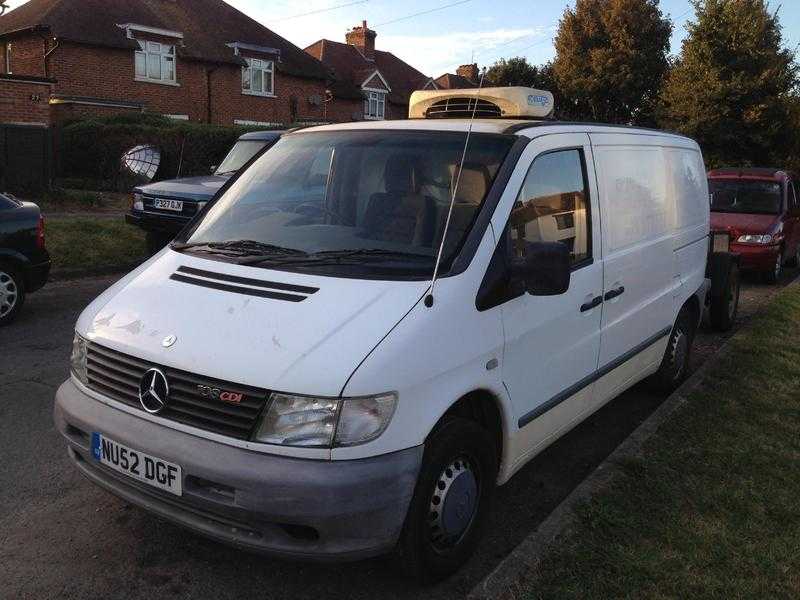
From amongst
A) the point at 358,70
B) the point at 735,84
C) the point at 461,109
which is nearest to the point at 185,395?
the point at 461,109

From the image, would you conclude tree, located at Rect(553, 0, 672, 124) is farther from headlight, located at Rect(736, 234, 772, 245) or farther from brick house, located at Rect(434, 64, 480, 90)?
headlight, located at Rect(736, 234, 772, 245)

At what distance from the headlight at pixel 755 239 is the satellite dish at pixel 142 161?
12.9 meters

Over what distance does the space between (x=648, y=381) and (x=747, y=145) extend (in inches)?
886

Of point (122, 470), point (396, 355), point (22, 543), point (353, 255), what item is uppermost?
point (353, 255)

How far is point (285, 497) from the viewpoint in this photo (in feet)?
8.59

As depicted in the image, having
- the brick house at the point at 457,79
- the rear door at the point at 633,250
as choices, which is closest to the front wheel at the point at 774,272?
the rear door at the point at 633,250

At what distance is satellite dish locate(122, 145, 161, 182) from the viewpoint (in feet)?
57.4

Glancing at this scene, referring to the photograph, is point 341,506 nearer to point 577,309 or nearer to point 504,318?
point 504,318

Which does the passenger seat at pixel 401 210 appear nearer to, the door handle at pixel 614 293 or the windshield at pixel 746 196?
the door handle at pixel 614 293

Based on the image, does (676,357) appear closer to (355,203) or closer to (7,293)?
(355,203)

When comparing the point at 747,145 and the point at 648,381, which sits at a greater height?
the point at 747,145

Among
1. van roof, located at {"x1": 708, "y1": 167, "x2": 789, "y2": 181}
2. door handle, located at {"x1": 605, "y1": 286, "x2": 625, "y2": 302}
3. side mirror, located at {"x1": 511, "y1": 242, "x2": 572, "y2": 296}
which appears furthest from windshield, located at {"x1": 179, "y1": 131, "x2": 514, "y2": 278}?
van roof, located at {"x1": 708, "y1": 167, "x2": 789, "y2": 181}

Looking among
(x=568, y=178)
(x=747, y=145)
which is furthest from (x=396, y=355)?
(x=747, y=145)

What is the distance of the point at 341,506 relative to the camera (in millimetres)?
2627
